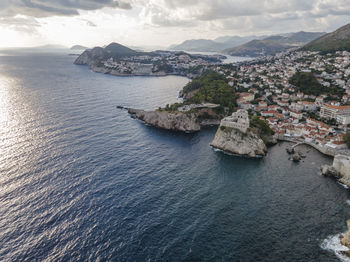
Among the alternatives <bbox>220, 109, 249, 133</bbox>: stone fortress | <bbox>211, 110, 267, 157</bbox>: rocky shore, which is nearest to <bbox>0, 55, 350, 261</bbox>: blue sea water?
<bbox>211, 110, 267, 157</bbox>: rocky shore

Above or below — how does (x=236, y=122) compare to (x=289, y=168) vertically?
above

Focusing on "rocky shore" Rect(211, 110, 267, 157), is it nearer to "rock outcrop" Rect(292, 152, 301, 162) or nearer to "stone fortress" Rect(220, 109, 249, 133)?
"stone fortress" Rect(220, 109, 249, 133)

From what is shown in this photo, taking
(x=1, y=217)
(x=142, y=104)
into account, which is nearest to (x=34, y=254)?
(x=1, y=217)

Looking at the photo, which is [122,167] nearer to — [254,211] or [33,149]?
[33,149]

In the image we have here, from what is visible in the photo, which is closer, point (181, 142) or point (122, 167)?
point (122, 167)

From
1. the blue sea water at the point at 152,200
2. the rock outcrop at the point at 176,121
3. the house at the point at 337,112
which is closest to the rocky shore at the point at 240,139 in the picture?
the blue sea water at the point at 152,200

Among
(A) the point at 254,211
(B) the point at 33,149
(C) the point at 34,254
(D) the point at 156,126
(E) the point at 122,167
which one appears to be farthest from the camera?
(D) the point at 156,126

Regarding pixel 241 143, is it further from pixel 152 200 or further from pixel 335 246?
pixel 335 246
